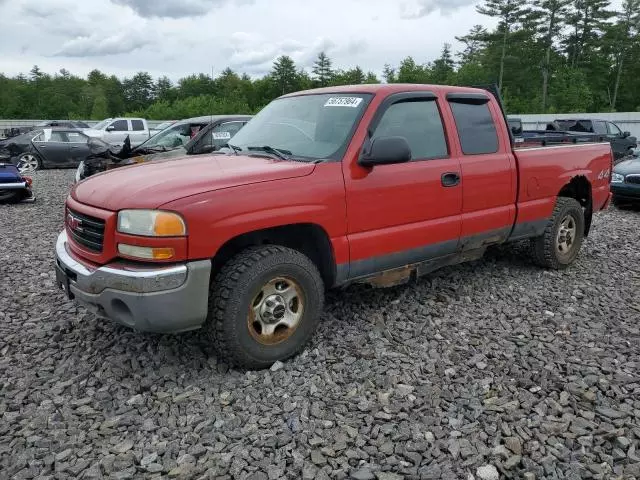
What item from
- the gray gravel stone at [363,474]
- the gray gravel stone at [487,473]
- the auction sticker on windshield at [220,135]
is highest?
the auction sticker on windshield at [220,135]

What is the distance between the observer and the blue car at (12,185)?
31.9 ft

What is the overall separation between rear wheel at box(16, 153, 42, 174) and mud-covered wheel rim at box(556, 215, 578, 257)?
15.7 metres

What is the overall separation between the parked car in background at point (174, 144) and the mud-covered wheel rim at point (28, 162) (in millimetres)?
7682

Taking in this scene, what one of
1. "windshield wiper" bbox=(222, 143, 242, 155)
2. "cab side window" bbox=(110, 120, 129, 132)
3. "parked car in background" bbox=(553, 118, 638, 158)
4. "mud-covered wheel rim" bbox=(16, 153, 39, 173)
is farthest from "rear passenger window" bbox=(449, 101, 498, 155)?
"cab side window" bbox=(110, 120, 129, 132)

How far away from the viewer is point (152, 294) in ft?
9.55

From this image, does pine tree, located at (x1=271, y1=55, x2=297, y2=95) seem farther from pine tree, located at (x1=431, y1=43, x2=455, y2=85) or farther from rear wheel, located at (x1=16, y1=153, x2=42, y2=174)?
rear wheel, located at (x1=16, y1=153, x2=42, y2=174)

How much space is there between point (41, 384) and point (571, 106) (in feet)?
163

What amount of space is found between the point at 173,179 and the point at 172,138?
7919 mm

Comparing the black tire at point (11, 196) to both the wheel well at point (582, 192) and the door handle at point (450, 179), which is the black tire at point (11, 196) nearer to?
the door handle at point (450, 179)

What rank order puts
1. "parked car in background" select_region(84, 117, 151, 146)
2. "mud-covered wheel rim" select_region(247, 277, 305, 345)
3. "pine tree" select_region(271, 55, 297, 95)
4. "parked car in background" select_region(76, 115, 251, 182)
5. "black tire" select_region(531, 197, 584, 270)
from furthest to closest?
"pine tree" select_region(271, 55, 297, 95)
"parked car in background" select_region(84, 117, 151, 146)
"parked car in background" select_region(76, 115, 251, 182)
"black tire" select_region(531, 197, 584, 270)
"mud-covered wheel rim" select_region(247, 277, 305, 345)

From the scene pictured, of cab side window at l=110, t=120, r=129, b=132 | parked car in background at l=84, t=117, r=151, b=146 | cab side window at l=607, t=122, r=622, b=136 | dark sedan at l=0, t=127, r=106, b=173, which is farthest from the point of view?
cab side window at l=110, t=120, r=129, b=132

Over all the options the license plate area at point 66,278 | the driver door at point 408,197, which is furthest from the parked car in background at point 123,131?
the driver door at point 408,197

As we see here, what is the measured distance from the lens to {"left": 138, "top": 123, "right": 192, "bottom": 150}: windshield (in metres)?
10.5

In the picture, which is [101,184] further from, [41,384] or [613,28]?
[613,28]
